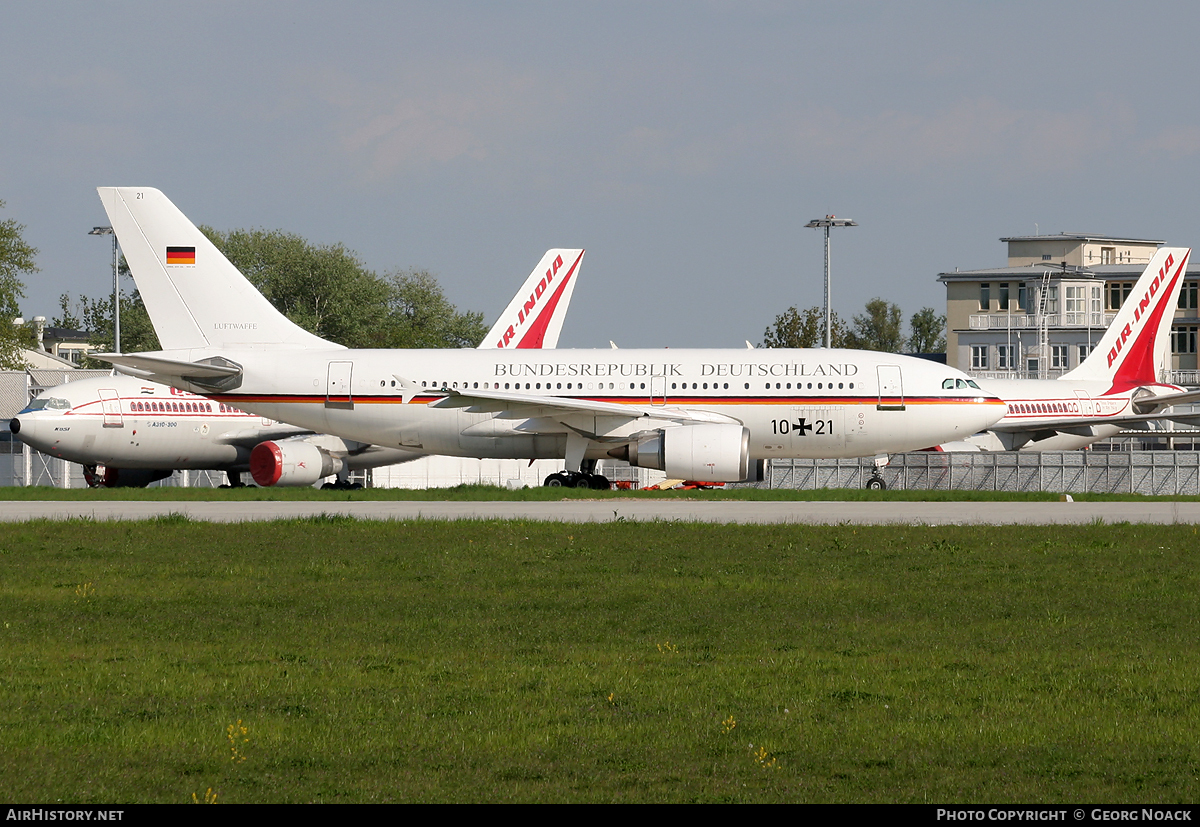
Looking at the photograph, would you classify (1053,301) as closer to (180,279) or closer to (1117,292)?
(1117,292)

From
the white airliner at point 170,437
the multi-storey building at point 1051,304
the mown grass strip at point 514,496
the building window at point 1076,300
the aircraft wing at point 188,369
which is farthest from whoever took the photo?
the building window at point 1076,300

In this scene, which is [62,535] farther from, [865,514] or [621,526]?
[865,514]

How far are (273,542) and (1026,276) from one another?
4345 inches

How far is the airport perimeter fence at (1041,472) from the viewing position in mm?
48438

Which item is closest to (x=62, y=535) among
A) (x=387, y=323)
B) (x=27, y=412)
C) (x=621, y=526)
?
(x=621, y=526)

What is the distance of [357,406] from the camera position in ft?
113

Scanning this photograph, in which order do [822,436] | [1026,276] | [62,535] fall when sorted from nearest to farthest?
1. [62,535]
2. [822,436]
3. [1026,276]

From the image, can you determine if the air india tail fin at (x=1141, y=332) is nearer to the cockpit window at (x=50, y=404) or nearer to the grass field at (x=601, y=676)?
the grass field at (x=601, y=676)

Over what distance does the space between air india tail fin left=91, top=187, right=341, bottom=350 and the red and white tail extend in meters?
12.1

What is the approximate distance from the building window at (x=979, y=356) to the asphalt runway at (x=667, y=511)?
291 feet

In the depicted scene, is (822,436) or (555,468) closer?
(822,436)

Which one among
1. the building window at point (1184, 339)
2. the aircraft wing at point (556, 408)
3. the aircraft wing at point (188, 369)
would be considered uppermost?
the building window at point (1184, 339)

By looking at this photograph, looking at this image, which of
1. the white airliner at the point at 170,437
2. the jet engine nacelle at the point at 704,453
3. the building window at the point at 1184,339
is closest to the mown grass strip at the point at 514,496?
the jet engine nacelle at the point at 704,453
